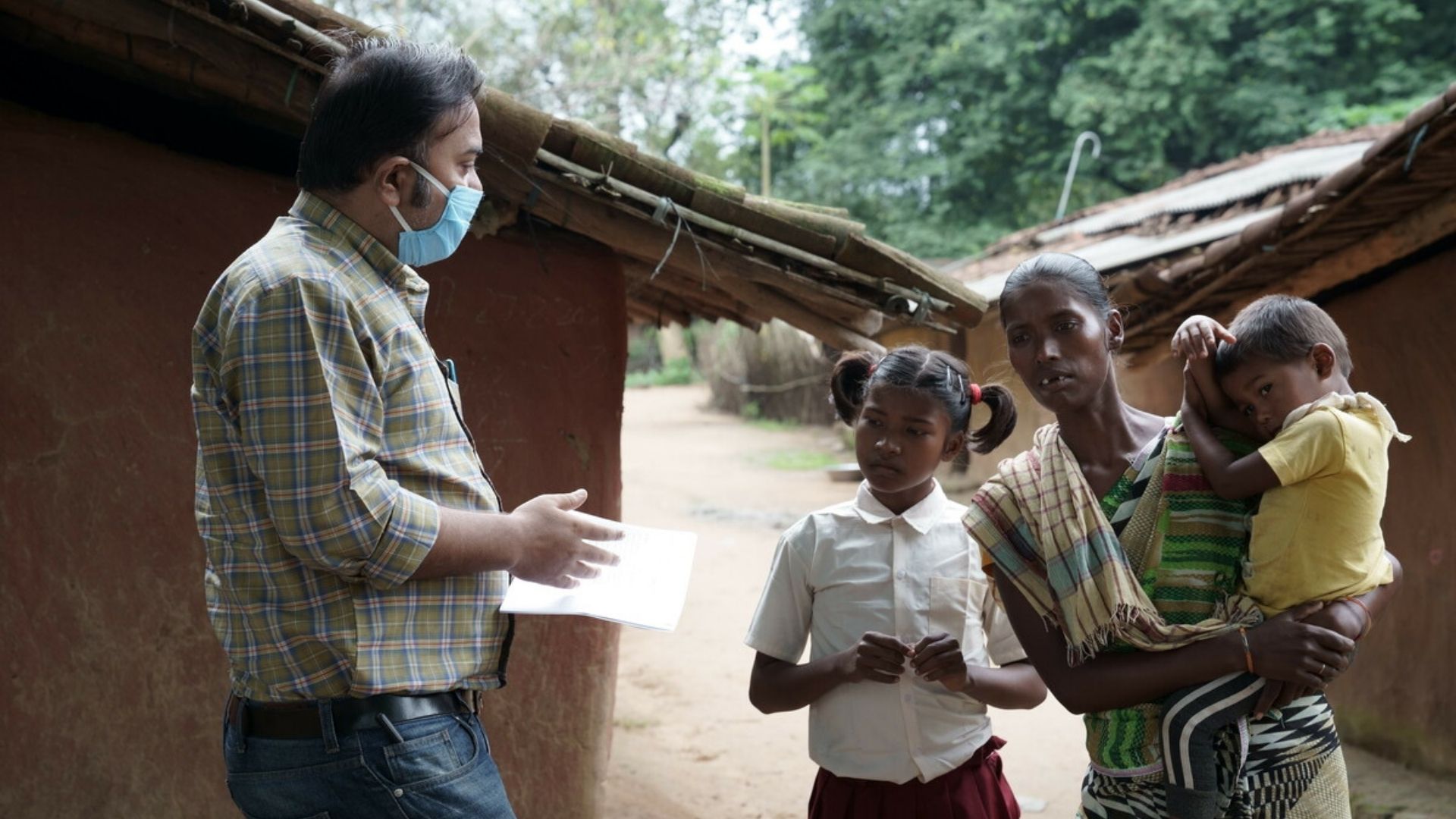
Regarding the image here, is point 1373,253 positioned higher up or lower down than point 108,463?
higher up

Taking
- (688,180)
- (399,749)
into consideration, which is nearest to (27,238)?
(688,180)

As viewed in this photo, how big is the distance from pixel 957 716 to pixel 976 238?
61.1 ft

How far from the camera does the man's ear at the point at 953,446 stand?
2.50 meters

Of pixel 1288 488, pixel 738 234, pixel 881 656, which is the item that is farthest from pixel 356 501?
pixel 738 234

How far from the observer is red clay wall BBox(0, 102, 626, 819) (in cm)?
303

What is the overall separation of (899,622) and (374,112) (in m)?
1.39

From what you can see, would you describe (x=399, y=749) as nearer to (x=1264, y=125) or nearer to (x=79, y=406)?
(x=79, y=406)

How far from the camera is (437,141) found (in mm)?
1729

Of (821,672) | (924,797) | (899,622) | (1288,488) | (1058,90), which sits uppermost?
(1058,90)

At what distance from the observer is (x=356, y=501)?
1533 millimetres

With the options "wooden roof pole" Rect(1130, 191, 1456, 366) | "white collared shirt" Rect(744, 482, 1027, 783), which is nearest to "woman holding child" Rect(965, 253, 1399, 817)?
"white collared shirt" Rect(744, 482, 1027, 783)

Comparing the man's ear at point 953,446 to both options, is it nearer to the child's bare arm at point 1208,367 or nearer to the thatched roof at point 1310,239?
the thatched roof at point 1310,239

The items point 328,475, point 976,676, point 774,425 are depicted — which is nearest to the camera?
point 328,475

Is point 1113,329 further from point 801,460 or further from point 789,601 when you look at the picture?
point 801,460
